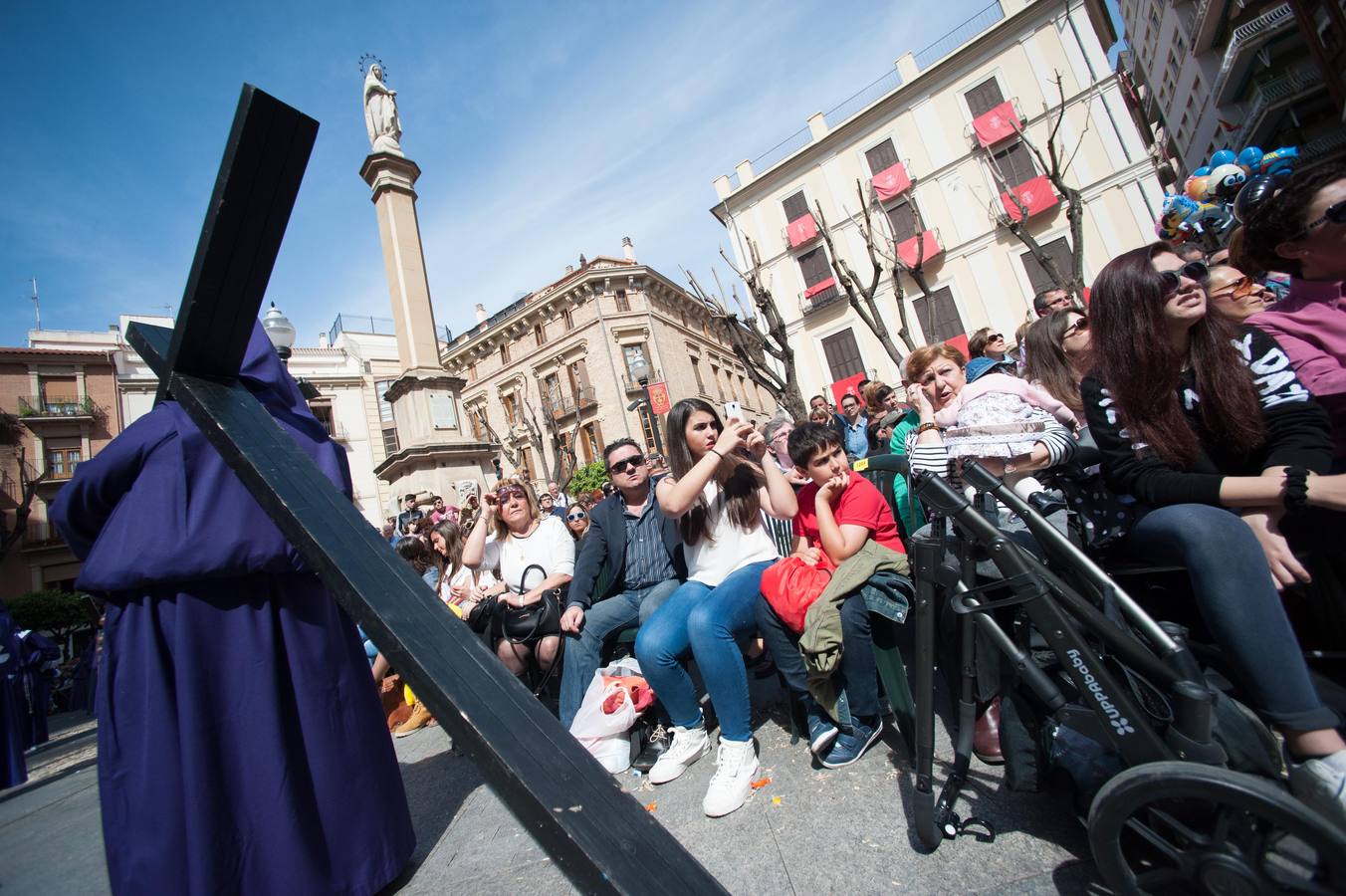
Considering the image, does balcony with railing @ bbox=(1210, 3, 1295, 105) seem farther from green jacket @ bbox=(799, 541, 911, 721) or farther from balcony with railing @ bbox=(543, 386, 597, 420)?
balcony with railing @ bbox=(543, 386, 597, 420)

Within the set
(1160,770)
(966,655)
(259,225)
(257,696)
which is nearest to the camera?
(259,225)

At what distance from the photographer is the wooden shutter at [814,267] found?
25156 millimetres

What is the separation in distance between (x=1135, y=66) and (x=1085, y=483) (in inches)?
1630

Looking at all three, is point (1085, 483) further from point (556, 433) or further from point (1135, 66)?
point (1135, 66)

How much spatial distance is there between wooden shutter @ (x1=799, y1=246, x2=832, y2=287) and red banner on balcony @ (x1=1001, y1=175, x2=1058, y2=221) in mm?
6863

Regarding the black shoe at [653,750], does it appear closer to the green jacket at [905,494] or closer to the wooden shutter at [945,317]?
the green jacket at [905,494]

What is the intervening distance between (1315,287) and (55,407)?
3960 centimetres

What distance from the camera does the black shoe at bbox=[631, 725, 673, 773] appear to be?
9.64 feet

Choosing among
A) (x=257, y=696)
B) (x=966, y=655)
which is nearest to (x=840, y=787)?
(x=966, y=655)

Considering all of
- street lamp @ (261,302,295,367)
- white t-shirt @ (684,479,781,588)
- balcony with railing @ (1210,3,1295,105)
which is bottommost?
white t-shirt @ (684,479,781,588)

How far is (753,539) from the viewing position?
3.23 meters

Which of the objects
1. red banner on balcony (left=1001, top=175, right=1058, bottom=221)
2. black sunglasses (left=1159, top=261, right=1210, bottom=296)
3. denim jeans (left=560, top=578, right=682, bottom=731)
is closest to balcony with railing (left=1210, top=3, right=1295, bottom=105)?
red banner on balcony (left=1001, top=175, right=1058, bottom=221)

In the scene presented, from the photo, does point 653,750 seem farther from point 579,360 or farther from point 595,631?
point 579,360

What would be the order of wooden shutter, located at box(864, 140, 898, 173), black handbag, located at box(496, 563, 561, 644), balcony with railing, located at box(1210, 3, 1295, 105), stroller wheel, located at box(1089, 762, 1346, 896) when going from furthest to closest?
wooden shutter, located at box(864, 140, 898, 173) < balcony with railing, located at box(1210, 3, 1295, 105) < black handbag, located at box(496, 563, 561, 644) < stroller wheel, located at box(1089, 762, 1346, 896)
